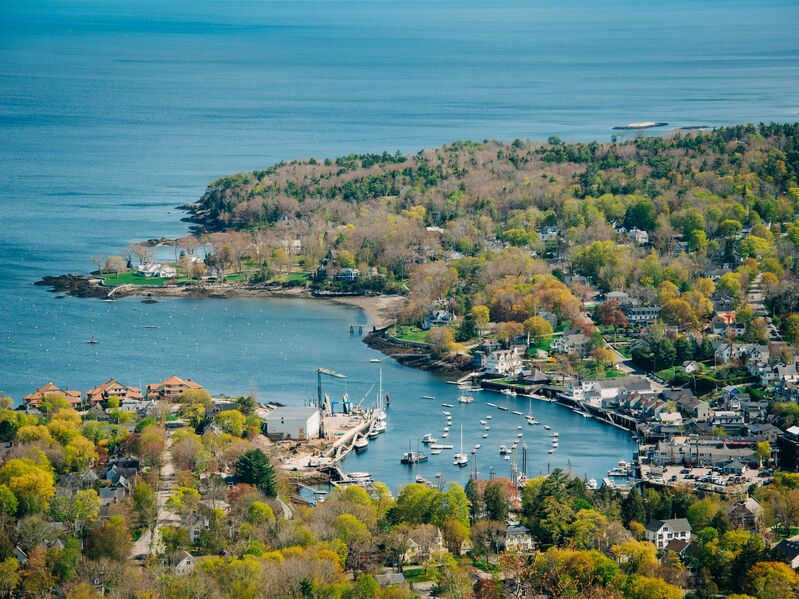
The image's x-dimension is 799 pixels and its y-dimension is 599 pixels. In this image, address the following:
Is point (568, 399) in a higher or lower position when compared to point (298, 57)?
lower

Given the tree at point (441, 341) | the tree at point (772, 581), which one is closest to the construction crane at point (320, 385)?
the tree at point (441, 341)

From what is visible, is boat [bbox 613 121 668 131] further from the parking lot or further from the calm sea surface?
the parking lot

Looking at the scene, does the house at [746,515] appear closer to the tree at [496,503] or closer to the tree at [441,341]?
the tree at [496,503]

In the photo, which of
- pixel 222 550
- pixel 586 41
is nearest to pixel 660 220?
pixel 222 550

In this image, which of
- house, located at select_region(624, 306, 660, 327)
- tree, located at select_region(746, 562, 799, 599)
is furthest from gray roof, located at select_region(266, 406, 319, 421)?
tree, located at select_region(746, 562, 799, 599)

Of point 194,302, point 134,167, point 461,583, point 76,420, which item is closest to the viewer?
point 461,583

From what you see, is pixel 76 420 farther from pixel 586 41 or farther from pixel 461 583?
pixel 586 41
